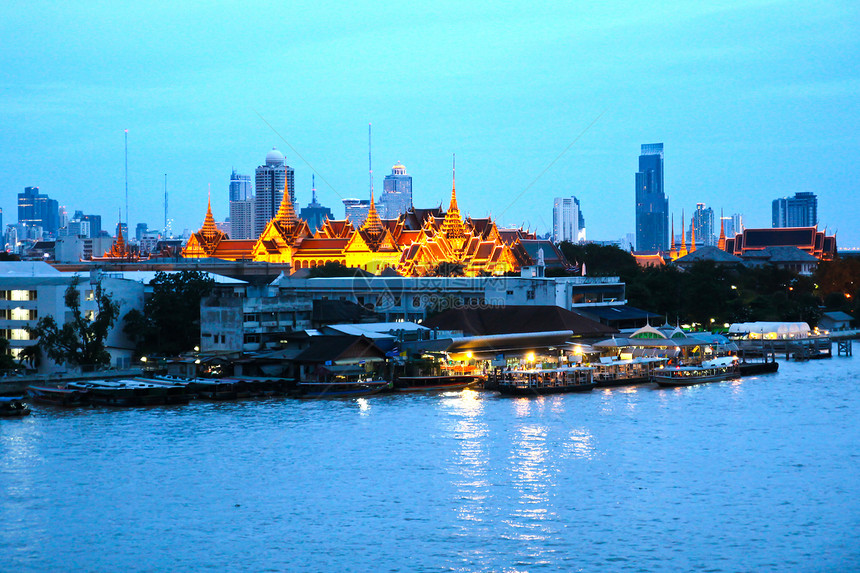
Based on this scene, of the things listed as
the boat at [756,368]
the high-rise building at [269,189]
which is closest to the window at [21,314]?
the boat at [756,368]

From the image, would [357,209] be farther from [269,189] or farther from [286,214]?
[286,214]

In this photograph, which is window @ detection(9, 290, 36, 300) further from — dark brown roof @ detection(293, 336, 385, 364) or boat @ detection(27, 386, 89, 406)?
dark brown roof @ detection(293, 336, 385, 364)

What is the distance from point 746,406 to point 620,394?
4306 mm

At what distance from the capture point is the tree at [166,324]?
39406mm

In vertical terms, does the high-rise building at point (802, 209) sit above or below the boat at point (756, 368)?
above

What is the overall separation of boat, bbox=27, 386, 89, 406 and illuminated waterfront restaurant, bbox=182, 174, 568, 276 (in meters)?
39.7

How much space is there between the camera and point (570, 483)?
2223cm

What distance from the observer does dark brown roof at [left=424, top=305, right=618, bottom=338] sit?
139ft

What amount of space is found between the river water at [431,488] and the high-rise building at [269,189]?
482ft

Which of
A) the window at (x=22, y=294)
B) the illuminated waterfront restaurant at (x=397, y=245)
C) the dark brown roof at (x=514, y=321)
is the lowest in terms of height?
the dark brown roof at (x=514, y=321)

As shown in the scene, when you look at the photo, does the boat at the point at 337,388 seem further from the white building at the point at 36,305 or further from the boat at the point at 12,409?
the boat at the point at 12,409

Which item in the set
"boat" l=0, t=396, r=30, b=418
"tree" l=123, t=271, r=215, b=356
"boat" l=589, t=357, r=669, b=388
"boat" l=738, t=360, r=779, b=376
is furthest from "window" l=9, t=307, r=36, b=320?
"boat" l=738, t=360, r=779, b=376

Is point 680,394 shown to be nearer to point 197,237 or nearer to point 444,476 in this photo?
point 444,476

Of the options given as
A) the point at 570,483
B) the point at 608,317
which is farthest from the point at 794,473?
the point at 608,317
